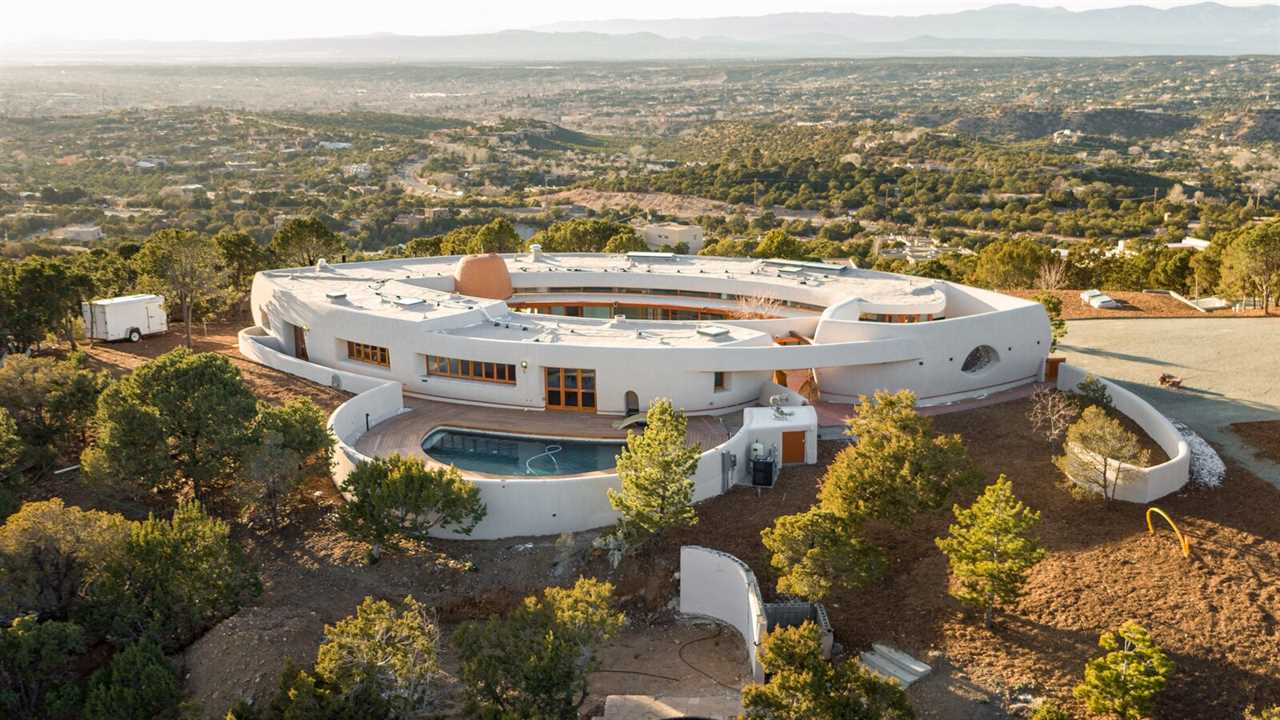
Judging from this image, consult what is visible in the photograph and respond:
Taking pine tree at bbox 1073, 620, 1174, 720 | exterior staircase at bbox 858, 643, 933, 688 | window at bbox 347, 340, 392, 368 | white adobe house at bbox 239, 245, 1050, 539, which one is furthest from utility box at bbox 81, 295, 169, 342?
pine tree at bbox 1073, 620, 1174, 720

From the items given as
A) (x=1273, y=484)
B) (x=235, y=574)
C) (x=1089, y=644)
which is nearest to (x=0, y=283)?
(x=235, y=574)

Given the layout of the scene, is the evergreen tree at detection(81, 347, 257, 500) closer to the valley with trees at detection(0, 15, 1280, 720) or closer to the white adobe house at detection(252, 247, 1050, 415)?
the valley with trees at detection(0, 15, 1280, 720)

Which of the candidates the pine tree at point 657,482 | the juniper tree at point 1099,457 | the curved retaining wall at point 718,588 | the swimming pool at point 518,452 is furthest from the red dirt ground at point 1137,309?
the curved retaining wall at point 718,588

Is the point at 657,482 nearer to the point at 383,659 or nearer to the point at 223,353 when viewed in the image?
the point at 383,659

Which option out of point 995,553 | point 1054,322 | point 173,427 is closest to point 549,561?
point 995,553

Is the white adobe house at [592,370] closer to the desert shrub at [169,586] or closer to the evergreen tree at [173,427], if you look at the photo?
the evergreen tree at [173,427]

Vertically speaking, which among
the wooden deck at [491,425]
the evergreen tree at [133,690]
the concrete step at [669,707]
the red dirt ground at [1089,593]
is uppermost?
the wooden deck at [491,425]
